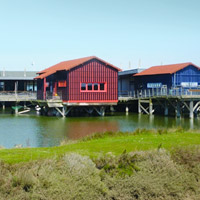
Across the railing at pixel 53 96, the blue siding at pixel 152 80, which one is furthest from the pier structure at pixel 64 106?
the blue siding at pixel 152 80

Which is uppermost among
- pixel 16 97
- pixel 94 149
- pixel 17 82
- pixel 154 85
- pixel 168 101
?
pixel 17 82

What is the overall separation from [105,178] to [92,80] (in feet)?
114

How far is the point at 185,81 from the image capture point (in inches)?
1927

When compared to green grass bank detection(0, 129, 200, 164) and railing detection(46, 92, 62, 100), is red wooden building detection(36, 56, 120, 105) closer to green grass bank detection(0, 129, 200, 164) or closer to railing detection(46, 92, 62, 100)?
railing detection(46, 92, 62, 100)

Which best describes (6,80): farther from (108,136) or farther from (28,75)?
(108,136)

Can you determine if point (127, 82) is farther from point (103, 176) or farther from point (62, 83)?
point (103, 176)

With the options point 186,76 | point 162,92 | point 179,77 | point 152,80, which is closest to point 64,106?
point 162,92

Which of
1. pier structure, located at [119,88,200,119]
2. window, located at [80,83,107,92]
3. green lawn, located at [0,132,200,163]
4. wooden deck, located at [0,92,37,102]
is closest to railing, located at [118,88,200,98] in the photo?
pier structure, located at [119,88,200,119]

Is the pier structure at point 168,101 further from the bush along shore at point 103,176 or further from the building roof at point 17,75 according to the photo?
the bush along shore at point 103,176

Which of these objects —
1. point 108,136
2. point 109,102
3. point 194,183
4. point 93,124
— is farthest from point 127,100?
point 194,183

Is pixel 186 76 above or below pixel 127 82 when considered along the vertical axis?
above

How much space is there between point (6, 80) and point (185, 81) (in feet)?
95.2

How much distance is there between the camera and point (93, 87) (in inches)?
1785

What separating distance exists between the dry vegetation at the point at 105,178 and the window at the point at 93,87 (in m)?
32.9
